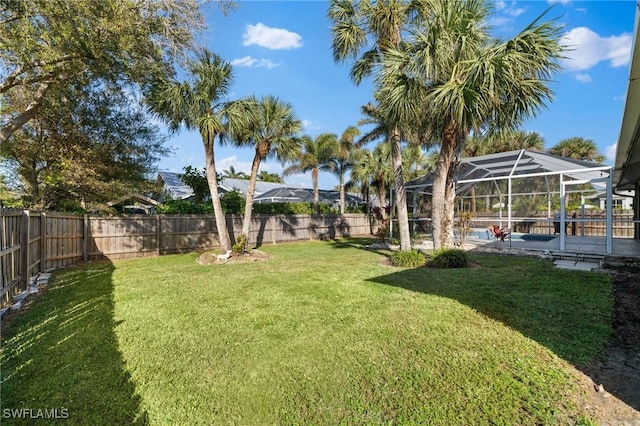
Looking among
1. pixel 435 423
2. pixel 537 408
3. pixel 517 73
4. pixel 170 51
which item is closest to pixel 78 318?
pixel 435 423

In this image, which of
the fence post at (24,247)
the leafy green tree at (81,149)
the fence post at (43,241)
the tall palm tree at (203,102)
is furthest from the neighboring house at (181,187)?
the fence post at (24,247)

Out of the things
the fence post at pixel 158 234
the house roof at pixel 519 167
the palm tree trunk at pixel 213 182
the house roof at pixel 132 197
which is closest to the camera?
the palm tree trunk at pixel 213 182

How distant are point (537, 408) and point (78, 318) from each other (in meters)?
5.53

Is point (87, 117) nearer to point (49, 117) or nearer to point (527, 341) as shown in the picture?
point (49, 117)

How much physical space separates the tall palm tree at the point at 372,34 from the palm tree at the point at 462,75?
61 centimetres

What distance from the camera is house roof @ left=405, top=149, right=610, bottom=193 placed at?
34.9ft

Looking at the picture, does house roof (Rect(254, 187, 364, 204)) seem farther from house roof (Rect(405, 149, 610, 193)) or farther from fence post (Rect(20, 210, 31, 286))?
fence post (Rect(20, 210, 31, 286))

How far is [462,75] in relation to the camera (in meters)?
8.17

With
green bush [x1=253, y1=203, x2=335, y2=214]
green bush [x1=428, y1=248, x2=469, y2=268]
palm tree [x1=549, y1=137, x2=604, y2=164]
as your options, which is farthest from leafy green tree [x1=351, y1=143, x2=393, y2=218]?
palm tree [x1=549, y1=137, x2=604, y2=164]

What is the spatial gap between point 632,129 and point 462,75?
4012 mm

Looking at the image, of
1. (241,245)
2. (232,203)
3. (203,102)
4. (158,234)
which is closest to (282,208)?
(232,203)

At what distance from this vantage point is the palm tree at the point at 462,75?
743 centimetres

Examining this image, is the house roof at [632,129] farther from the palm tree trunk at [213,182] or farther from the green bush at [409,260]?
the palm tree trunk at [213,182]

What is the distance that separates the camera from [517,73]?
757cm
